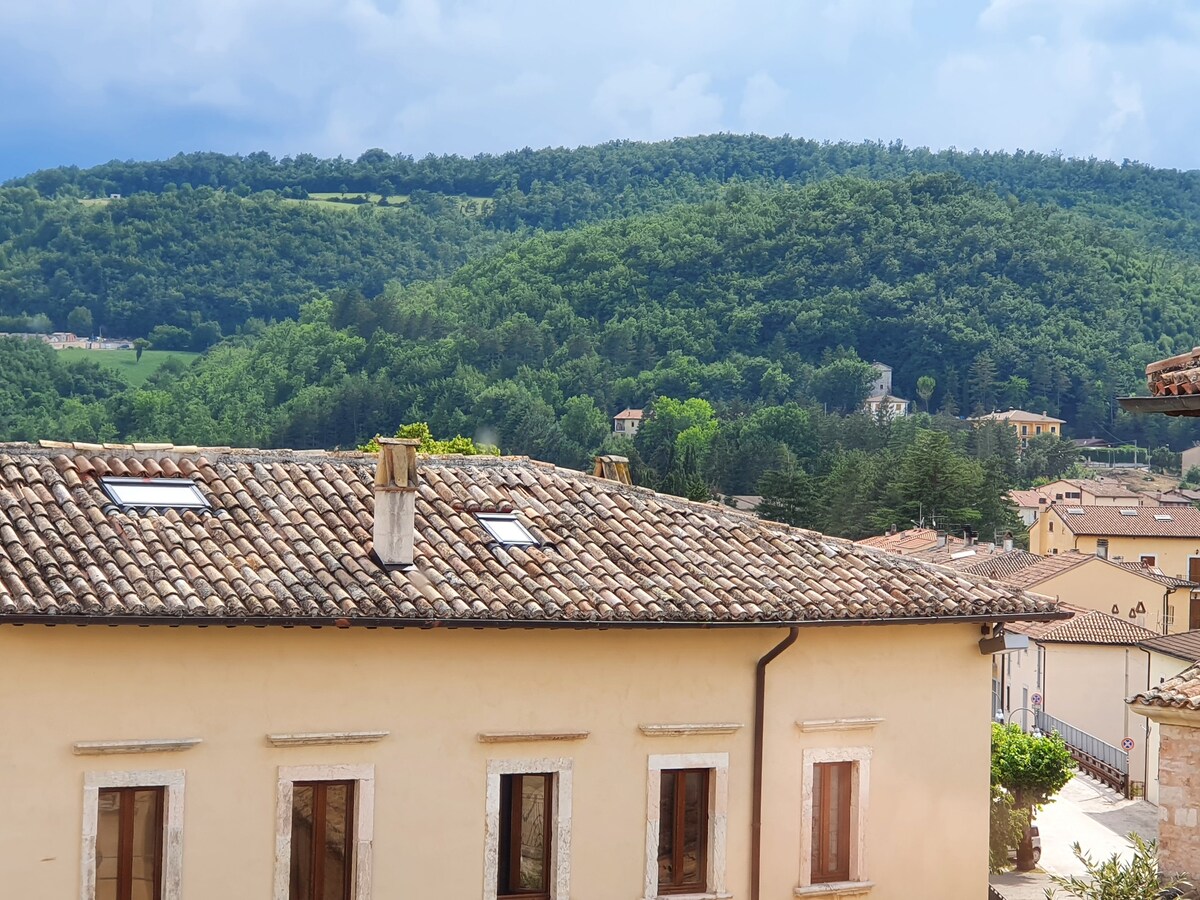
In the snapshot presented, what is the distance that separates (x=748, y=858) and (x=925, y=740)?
6.88ft

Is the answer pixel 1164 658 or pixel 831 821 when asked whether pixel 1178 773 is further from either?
pixel 1164 658

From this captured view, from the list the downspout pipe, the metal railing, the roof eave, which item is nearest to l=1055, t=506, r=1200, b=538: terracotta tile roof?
the metal railing

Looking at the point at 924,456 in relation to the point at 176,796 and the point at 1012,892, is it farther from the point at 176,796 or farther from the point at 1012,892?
the point at 176,796

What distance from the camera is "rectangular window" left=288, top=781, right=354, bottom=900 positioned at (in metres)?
13.3

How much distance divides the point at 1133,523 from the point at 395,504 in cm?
7746

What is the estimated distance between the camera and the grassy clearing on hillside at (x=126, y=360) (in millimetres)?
171375

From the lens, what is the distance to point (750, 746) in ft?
48.2

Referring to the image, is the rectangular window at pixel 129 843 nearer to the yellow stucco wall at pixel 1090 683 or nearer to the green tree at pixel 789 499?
the yellow stucco wall at pixel 1090 683

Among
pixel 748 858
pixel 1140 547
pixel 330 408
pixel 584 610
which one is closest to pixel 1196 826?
pixel 748 858

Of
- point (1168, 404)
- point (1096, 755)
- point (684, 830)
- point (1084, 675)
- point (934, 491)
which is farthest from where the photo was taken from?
point (934, 491)

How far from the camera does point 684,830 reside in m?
14.6

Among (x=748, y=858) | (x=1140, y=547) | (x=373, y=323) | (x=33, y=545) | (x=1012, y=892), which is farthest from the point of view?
(x=373, y=323)

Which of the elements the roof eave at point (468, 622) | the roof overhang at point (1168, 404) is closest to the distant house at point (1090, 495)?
the roof eave at point (468, 622)

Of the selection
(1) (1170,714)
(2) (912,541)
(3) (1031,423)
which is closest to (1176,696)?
(1) (1170,714)
